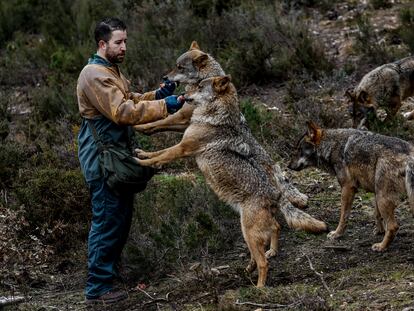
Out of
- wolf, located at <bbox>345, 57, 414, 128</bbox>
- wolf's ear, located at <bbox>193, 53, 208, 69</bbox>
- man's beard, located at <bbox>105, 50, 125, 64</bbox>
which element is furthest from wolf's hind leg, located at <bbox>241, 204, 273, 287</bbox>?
wolf, located at <bbox>345, 57, 414, 128</bbox>

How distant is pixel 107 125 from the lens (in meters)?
6.57

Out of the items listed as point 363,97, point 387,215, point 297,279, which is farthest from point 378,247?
point 363,97

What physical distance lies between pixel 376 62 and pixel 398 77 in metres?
1.61

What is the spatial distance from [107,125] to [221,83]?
1056mm

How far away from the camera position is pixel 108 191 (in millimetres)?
6602

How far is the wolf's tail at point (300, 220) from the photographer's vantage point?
657 cm

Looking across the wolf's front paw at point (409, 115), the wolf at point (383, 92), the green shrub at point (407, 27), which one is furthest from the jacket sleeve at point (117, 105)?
the green shrub at point (407, 27)

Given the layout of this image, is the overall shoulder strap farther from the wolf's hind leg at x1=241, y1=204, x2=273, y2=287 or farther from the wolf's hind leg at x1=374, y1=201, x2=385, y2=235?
the wolf's hind leg at x1=374, y1=201, x2=385, y2=235

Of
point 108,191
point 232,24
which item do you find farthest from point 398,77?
point 108,191

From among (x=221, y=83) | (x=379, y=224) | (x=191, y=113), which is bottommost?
(x=379, y=224)

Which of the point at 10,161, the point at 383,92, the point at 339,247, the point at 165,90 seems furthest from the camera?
the point at 383,92

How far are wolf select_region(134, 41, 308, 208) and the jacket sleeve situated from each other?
64 centimetres

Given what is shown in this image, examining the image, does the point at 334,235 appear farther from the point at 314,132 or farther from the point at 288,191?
the point at 314,132

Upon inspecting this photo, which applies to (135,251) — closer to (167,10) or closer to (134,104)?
(134,104)
